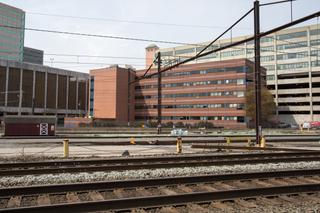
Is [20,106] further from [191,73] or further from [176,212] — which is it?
[176,212]

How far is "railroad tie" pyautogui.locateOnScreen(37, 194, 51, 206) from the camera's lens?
688 cm

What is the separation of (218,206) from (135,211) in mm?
2060

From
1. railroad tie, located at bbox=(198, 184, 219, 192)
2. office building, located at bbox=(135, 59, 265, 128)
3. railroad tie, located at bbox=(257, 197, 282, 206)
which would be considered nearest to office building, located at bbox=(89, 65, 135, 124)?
office building, located at bbox=(135, 59, 265, 128)

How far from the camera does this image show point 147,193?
7.91 metres

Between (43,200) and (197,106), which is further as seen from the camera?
(197,106)

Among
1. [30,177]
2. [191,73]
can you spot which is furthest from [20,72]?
[30,177]

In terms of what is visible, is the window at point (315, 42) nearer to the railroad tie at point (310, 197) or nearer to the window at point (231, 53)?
the window at point (231, 53)

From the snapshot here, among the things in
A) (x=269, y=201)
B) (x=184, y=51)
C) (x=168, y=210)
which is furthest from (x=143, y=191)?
(x=184, y=51)

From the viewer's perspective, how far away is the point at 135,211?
6.39m

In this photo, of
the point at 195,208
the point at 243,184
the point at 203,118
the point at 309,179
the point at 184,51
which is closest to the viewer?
the point at 195,208

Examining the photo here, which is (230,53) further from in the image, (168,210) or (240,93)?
(168,210)

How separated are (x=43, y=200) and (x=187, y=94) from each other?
273 feet

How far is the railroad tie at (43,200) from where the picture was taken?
688 centimetres

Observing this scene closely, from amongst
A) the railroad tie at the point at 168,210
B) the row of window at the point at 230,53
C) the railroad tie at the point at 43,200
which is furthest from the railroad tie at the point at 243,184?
the row of window at the point at 230,53
